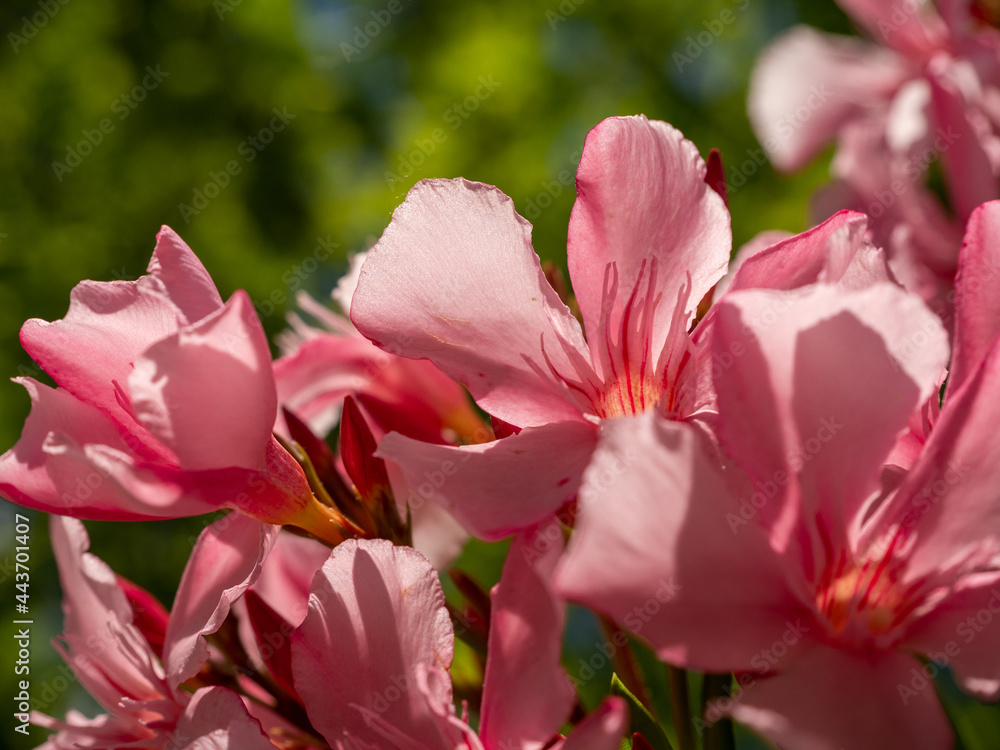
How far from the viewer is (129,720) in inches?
40.8

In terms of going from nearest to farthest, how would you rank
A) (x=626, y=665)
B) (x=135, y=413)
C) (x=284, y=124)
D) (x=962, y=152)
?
1. (x=135, y=413)
2. (x=626, y=665)
3. (x=962, y=152)
4. (x=284, y=124)

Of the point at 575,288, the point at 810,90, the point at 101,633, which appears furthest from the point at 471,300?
the point at 810,90

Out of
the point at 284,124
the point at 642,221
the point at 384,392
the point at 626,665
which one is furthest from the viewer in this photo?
the point at 284,124

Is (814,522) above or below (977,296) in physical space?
below

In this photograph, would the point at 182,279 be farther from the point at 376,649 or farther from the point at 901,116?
the point at 901,116

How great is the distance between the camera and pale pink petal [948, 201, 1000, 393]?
2.55ft

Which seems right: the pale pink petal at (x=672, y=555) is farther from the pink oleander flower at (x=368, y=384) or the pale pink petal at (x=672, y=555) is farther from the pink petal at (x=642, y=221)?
the pink oleander flower at (x=368, y=384)

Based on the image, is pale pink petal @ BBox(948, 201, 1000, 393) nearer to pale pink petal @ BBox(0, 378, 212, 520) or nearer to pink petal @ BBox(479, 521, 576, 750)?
pink petal @ BBox(479, 521, 576, 750)

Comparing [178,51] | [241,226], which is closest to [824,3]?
[241,226]

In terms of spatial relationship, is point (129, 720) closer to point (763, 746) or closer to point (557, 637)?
point (557, 637)

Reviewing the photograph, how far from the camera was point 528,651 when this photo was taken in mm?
785

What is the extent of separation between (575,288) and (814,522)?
305mm

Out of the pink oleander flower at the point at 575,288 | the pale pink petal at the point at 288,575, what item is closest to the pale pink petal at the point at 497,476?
the pink oleander flower at the point at 575,288

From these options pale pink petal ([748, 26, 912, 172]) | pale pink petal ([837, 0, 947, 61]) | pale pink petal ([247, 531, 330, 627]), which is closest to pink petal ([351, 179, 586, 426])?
pale pink petal ([247, 531, 330, 627])
